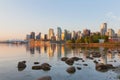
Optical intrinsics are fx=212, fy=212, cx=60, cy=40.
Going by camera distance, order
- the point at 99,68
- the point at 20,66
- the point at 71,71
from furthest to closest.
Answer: the point at 20,66
the point at 99,68
the point at 71,71

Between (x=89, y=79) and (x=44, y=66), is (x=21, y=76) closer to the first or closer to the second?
(x=44, y=66)

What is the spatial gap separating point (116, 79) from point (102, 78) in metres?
2.89

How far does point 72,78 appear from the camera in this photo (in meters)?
36.0

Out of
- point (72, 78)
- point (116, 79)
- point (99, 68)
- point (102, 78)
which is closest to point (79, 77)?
point (72, 78)

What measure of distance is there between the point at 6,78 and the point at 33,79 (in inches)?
186

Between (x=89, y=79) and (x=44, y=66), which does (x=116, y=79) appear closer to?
(x=89, y=79)

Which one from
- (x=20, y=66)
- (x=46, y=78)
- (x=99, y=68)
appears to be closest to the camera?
(x=46, y=78)

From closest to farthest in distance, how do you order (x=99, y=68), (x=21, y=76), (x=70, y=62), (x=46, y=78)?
1. (x=46, y=78)
2. (x=21, y=76)
3. (x=99, y=68)
4. (x=70, y=62)

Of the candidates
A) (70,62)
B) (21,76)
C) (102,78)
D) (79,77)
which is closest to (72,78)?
(79,77)

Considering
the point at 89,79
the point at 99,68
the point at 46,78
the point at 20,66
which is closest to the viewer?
the point at 46,78

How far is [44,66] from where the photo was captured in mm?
46656

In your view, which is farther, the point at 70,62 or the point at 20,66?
the point at 70,62

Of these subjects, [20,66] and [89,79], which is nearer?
[89,79]

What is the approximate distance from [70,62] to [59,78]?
21.7m
